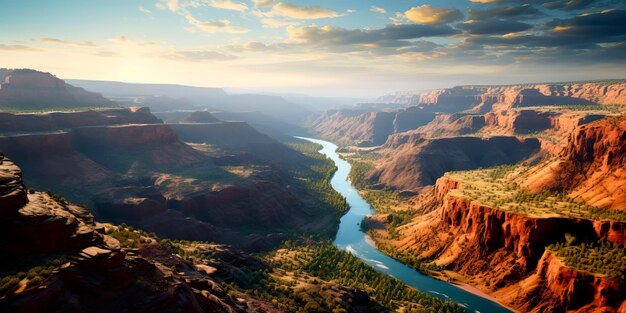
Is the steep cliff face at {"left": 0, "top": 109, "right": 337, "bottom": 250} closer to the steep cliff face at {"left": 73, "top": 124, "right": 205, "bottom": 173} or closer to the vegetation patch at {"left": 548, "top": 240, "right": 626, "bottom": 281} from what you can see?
the steep cliff face at {"left": 73, "top": 124, "right": 205, "bottom": 173}

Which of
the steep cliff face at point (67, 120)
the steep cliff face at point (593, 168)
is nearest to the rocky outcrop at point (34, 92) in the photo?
the steep cliff face at point (67, 120)

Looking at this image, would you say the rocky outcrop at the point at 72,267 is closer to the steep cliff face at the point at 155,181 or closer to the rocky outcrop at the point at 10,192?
the rocky outcrop at the point at 10,192

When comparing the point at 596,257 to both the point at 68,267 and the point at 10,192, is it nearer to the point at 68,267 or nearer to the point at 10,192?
the point at 68,267

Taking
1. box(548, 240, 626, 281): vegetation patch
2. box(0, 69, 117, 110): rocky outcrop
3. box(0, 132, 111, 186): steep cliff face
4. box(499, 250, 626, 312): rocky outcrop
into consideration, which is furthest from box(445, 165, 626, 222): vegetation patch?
box(0, 69, 117, 110): rocky outcrop

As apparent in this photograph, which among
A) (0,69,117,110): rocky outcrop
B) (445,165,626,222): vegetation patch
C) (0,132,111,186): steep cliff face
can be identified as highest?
(0,69,117,110): rocky outcrop

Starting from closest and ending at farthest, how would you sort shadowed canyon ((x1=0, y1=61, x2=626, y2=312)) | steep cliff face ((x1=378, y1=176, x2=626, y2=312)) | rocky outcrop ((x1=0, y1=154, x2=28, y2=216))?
rocky outcrop ((x1=0, y1=154, x2=28, y2=216))
shadowed canyon ((x1=0, y1=61, x2=626, y2=312))
steep cliff face ((x1=378, y1=176, x2=626, y2=312))

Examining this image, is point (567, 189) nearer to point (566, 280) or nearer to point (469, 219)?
point (469, 219)
